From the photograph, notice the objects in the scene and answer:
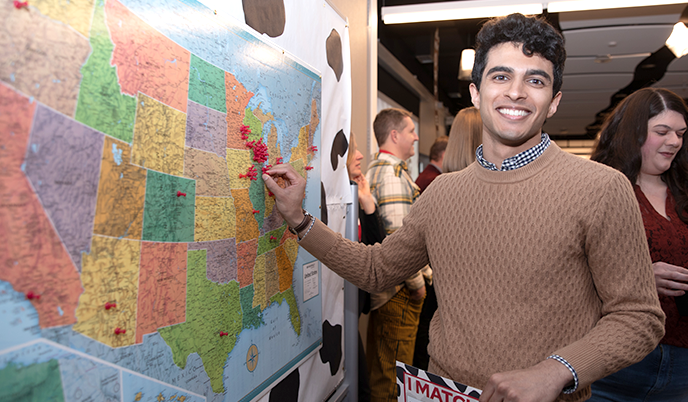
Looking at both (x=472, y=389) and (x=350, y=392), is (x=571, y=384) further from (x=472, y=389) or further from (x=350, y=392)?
(x=350, y=392)

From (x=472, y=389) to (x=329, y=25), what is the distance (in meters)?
1.23

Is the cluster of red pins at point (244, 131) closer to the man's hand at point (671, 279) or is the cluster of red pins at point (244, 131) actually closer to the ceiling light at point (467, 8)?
the man's hand at point (671, 279)

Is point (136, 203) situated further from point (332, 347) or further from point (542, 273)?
point (332, 347)

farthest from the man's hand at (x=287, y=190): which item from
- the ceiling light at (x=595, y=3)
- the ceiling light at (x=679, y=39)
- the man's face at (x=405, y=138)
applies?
the ceiling light at (x=679, y=39)

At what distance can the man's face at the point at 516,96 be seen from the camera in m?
1.00

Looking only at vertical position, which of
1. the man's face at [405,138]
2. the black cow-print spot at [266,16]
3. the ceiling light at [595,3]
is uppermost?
the ceiling light at [595,3]

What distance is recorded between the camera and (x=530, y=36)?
99 cm

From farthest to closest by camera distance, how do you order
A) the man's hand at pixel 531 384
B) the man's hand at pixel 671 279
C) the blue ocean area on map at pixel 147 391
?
1. the man's hand at pixel 671 279
2. the man's hand at pixel 531 384
3. the blue ocean area on map at pixel 147 391

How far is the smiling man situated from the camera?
874mm

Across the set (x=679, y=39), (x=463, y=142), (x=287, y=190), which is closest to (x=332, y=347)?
(x=287, y=190)

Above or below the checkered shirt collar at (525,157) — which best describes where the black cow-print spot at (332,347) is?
below

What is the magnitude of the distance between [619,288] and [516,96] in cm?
49

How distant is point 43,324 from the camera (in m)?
0.53

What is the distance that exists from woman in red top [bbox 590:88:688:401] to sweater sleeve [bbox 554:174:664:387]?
57cm
